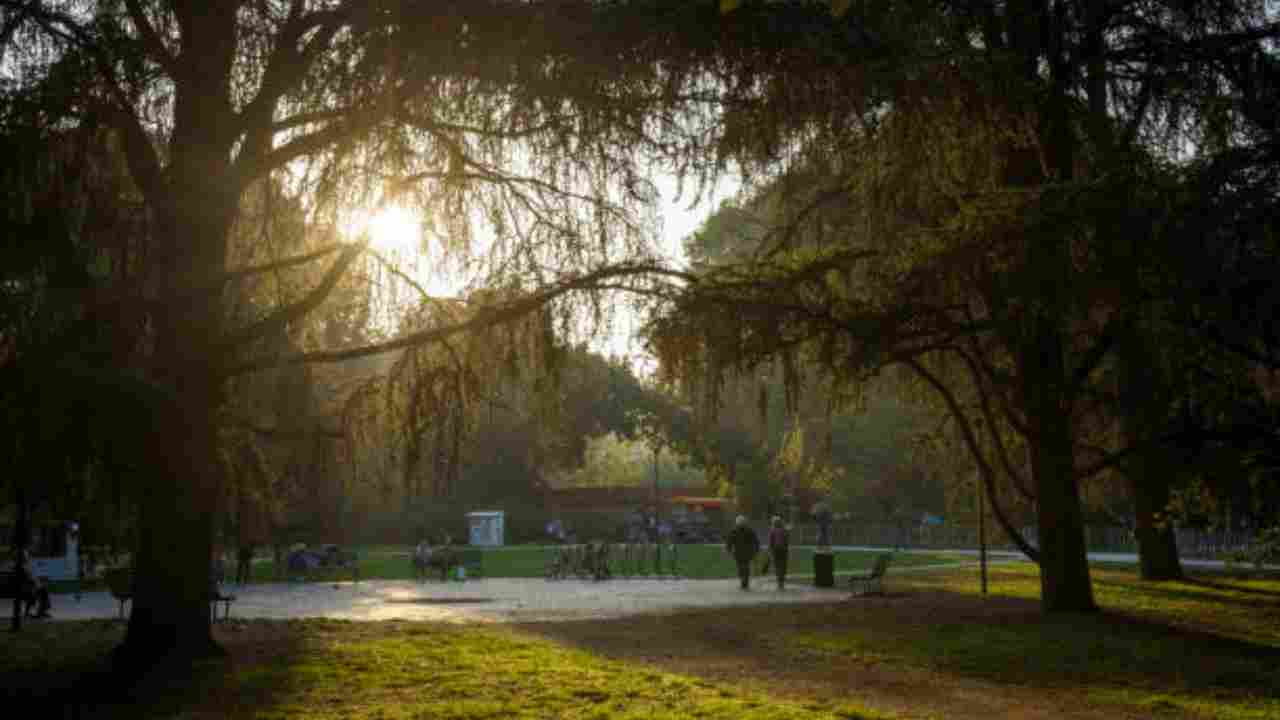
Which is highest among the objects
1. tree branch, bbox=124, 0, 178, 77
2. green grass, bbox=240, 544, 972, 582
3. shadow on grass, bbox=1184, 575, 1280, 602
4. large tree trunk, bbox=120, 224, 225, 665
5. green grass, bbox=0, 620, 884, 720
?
tree branch, bbox=124, 0, 178, 77

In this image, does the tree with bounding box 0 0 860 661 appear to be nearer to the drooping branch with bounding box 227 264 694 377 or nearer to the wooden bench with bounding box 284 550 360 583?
the drooping branch with bounding box 227 264 694 377

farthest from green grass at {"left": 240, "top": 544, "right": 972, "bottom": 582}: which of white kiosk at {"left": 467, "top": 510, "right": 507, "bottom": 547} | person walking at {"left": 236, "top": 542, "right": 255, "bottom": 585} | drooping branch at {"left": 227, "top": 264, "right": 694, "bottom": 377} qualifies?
drooping branch at {"left": 227, "top": 264, "right": 694, "bottom": 377}

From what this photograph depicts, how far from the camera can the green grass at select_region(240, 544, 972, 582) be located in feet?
110

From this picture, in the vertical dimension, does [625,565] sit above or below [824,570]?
below

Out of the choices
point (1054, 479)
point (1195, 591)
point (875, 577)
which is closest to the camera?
point (1054, 479)

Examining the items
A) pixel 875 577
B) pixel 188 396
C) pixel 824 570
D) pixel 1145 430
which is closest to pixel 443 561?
pixel 824 570

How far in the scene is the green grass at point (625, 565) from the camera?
33.4 meters

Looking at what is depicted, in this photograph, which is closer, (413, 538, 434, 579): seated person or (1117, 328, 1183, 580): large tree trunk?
(1117, 328, 1183, 580): large tree trunk

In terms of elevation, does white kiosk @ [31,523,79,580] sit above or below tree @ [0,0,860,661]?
below

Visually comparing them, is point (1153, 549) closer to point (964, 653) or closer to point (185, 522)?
point (964, 653)

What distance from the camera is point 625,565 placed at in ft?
118

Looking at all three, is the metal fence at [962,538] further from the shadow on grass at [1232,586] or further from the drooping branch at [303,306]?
the drooping branch at [303,306]

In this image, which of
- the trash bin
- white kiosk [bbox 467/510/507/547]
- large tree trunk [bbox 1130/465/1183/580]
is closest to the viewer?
large tree trunk [bbox 1130/465/1183/580]

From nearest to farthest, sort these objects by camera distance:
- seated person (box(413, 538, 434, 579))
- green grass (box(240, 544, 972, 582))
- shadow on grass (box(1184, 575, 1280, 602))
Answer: shadow on grass (box(1184, 575, 1280, 602)), seated person (box(413, 538, 434, 579)), green grass (box(240, 544, 972, 582))
